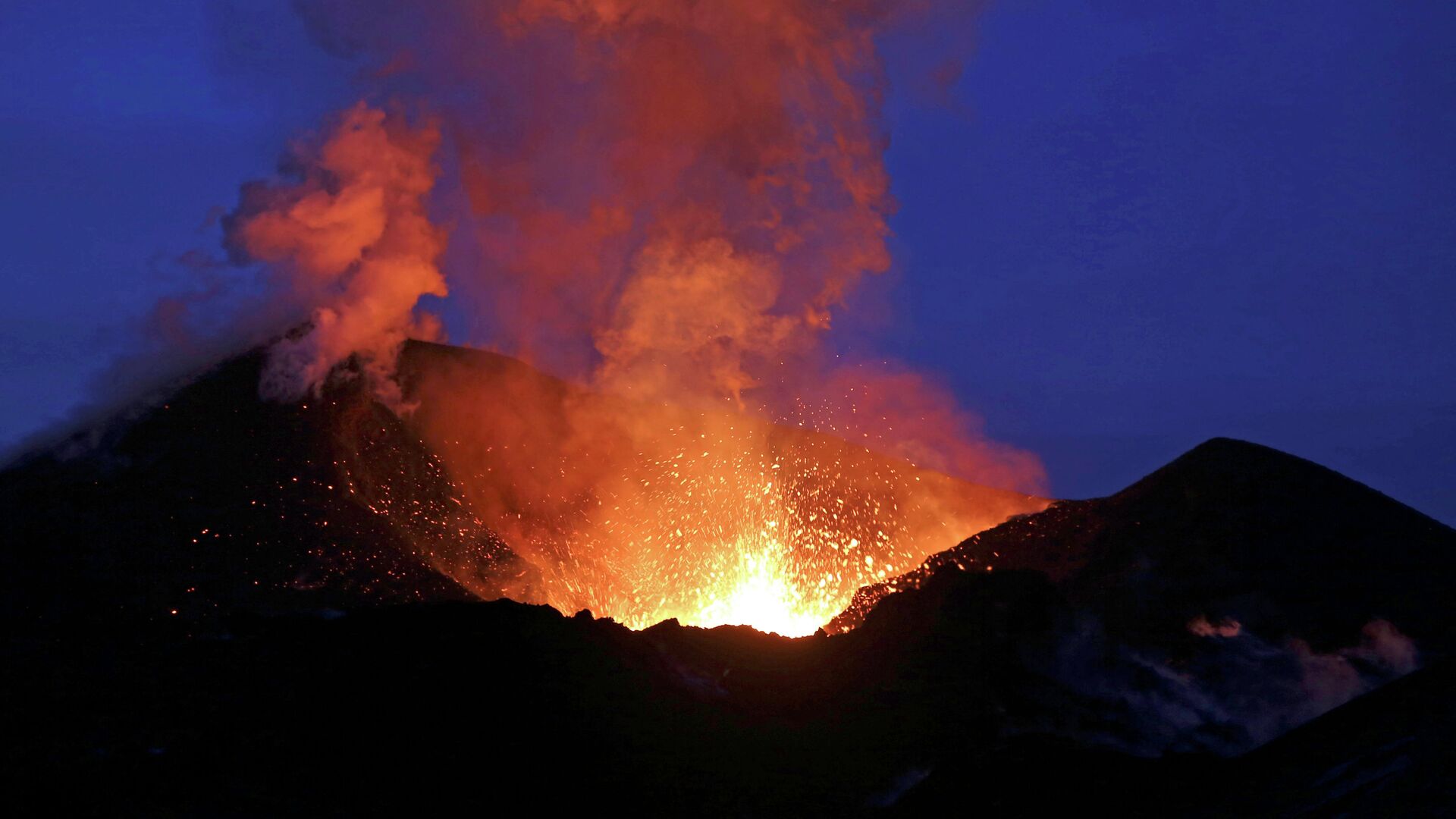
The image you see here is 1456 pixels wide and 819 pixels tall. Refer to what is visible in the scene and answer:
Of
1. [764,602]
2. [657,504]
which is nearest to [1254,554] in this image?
[764,602]

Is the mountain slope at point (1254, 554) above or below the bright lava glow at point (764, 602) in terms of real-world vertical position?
below

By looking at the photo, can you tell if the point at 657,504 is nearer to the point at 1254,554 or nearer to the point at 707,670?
the point at 707,670

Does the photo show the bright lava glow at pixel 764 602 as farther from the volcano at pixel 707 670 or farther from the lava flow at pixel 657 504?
the volcano at pixel 707 670

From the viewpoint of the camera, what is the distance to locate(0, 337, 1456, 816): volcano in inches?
427

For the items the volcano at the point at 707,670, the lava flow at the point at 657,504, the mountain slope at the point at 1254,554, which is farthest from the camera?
the lava flow at the point at 657,504

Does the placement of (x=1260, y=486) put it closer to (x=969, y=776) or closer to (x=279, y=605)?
(x=969, y=776)

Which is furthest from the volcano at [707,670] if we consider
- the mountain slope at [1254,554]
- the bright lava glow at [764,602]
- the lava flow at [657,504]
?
the bright lava glow at [764,602]

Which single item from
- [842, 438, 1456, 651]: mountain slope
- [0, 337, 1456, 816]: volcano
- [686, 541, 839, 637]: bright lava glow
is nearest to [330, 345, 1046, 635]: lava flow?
[686, 541, 839, 637]: bright lava glow

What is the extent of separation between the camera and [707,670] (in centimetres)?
1330

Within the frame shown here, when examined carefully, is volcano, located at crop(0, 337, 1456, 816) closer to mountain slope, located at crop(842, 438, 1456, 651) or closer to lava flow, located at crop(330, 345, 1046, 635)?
mountain slope, located at crop(842, 438, 1456, 651)

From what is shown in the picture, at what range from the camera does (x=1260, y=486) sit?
603 inches

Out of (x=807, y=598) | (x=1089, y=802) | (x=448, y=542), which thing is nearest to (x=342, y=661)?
(x=448, y=542)

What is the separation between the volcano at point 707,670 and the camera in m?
10.8

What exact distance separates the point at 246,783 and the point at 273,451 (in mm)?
8134
